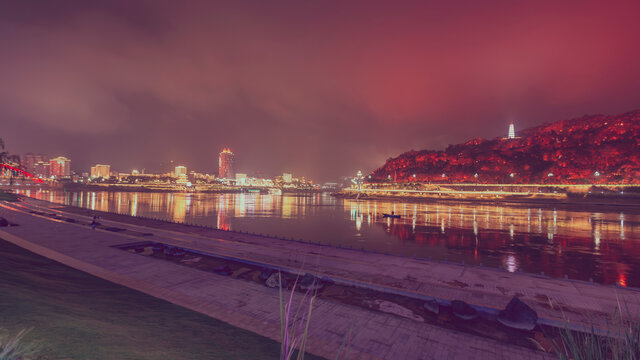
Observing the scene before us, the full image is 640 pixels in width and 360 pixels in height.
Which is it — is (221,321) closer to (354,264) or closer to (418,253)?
(354,264)

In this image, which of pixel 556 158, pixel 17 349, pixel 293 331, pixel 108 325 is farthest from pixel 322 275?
pixel 556 158

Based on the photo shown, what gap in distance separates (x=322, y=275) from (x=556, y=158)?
163 meters

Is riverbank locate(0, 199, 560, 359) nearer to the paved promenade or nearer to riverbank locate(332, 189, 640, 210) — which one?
the paved promenade

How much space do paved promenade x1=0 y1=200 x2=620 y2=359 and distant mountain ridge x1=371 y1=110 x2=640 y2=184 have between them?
12382 cm

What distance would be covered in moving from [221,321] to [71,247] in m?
14.9

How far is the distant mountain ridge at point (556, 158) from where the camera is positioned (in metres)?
110

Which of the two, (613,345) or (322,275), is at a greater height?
(613,345)

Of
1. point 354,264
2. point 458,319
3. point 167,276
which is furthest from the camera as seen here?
point 354,264

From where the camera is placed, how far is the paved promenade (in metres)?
8.26

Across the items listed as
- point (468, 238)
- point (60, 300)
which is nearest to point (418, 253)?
point (468, 238)

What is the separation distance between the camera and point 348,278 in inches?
548

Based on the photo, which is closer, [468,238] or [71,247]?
[71,247]

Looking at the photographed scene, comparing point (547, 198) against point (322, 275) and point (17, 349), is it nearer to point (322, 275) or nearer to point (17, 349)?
point (322, 275)

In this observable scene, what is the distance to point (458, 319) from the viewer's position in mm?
10609
